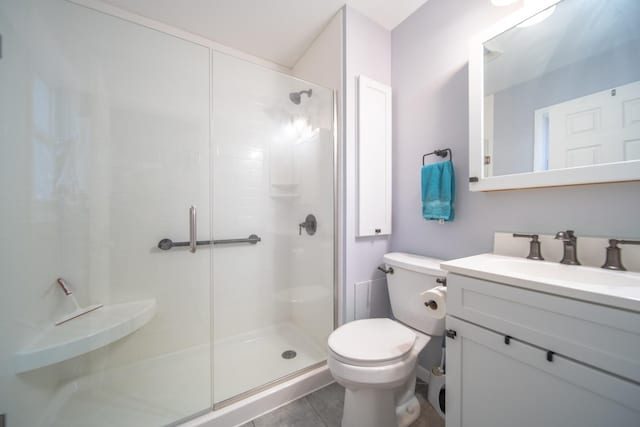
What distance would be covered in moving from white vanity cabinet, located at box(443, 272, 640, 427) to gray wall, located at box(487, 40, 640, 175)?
644 millimetres

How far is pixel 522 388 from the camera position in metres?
0.69

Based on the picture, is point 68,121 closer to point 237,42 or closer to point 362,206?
point 237,42

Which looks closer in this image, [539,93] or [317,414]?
[539,93]

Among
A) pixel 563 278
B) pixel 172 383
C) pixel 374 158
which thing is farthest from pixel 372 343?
pixel 172 383

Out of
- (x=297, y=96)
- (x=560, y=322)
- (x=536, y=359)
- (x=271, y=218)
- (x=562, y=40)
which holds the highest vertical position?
(x=297, y=96)

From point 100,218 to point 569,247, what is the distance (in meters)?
2.31

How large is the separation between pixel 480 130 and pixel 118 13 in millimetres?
2271

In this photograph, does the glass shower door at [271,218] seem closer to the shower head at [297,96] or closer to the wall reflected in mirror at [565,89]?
the shower head at [297,96]

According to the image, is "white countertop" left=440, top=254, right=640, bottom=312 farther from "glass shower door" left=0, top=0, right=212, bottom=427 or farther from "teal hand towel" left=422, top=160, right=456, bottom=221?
"glass shower door" left=0, top=0, right=212, bottom=427

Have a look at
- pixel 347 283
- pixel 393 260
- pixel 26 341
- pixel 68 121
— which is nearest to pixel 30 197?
pixel 68 121

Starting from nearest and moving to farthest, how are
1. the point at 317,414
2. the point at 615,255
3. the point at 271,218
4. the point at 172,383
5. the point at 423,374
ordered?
the point at 615,255 < the point at 317,414 < the point at 172,383 < the point at 423,374 < the point at 271,218

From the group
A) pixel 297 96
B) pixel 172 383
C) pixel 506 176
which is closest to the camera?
pixel 506 176

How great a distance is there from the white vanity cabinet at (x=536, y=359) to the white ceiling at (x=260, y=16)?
1669 mm

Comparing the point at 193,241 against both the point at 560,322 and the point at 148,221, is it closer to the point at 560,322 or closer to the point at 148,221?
the point at 148,221
